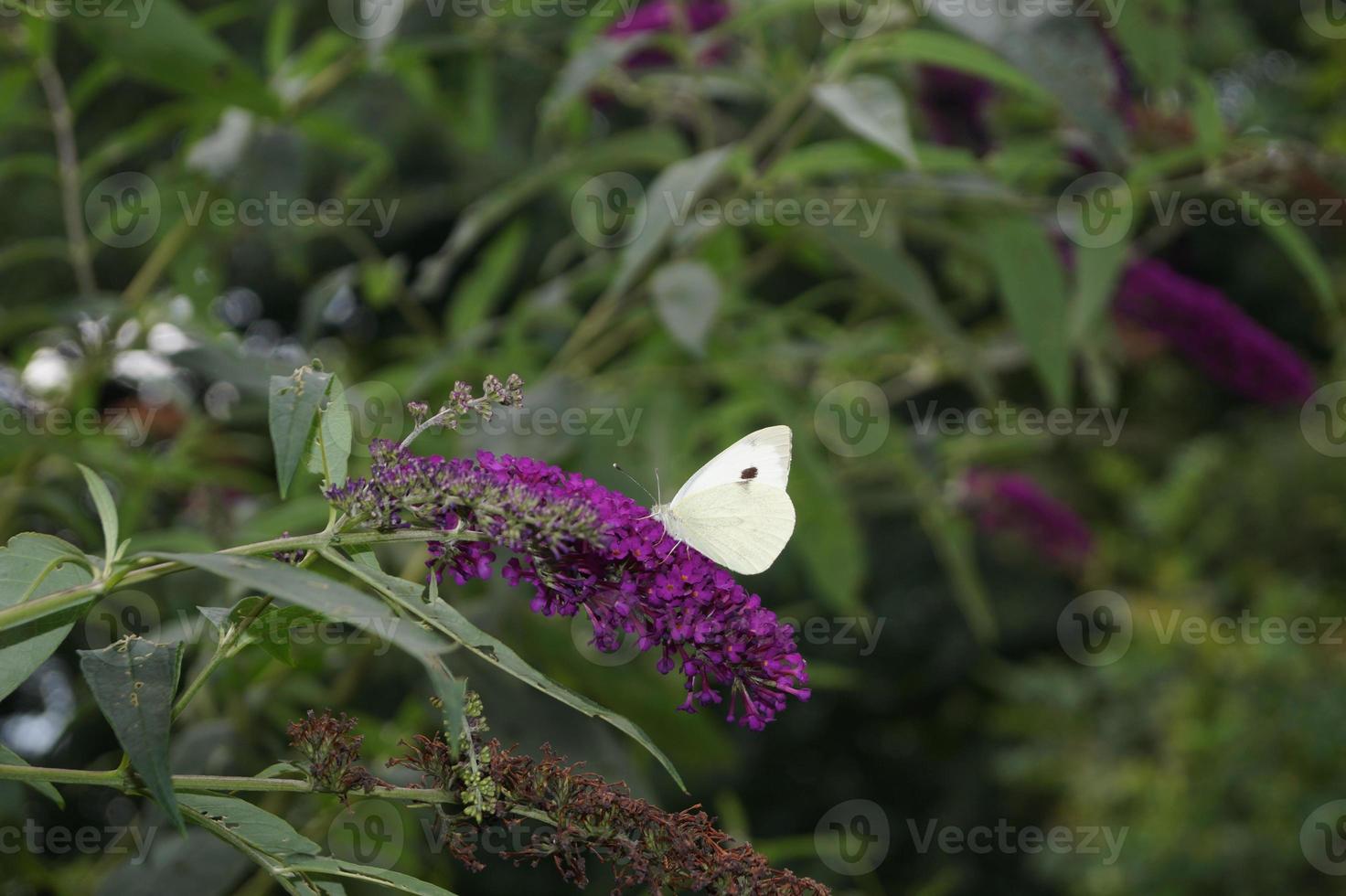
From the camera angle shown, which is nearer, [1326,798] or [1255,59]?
[1326,798]

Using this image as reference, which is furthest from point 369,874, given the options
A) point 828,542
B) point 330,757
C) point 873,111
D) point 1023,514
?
point 1023,514

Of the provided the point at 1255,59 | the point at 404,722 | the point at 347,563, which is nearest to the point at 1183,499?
the point at 1255,59

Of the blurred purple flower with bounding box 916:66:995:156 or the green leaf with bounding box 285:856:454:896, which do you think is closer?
the green leaf with bounding box 285:856:454:896

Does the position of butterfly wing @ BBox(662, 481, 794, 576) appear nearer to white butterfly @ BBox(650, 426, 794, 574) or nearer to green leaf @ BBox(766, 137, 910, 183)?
white butterfly @ BBox(650, 426, 794, 574)

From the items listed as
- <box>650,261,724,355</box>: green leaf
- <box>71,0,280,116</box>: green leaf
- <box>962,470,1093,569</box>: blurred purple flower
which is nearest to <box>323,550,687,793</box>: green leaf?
<box>650,261,724,355</box>: green leaf

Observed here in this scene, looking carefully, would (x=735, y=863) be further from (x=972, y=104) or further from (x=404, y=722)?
(x=972, y=104)

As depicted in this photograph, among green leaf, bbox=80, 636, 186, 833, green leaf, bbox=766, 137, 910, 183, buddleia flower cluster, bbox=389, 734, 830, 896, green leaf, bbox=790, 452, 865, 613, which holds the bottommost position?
green leaf, bbox=790, 452, 865, 613
